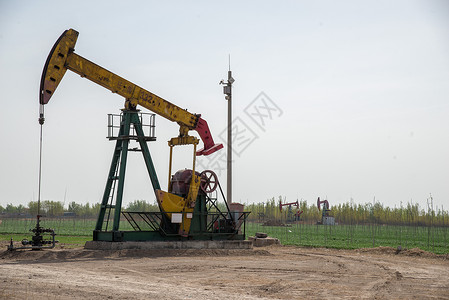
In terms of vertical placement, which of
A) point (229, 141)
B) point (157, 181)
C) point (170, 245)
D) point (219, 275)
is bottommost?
point (219, 275)

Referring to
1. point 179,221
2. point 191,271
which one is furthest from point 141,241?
point 191,271

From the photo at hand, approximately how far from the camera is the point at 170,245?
16.3 meters

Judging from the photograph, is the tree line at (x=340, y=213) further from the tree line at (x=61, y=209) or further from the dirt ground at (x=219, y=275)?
the dirt ground at (x=219, y=275)

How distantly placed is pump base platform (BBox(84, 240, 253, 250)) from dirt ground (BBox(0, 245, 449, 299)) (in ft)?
1.10

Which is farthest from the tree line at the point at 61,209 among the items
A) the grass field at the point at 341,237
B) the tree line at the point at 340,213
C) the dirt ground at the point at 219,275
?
the dirt ground at the point at 219,275

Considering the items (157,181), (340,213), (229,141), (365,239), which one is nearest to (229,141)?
(229,141)

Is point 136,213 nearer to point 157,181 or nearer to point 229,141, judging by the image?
point 157,181

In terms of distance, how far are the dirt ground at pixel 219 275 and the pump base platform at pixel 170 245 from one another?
0.34m

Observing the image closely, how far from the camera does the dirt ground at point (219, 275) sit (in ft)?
28.6

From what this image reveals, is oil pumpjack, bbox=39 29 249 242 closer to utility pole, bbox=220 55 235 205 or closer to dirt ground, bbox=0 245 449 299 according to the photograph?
dirt ground, bbox=0 245 449 299

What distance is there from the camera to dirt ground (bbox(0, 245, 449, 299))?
8.70 m

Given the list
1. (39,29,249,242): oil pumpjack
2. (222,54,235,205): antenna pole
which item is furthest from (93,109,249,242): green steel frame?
(222,54,235,205): antenna pole

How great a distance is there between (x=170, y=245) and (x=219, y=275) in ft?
17.5

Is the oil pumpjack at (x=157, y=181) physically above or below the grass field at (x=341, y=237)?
above
